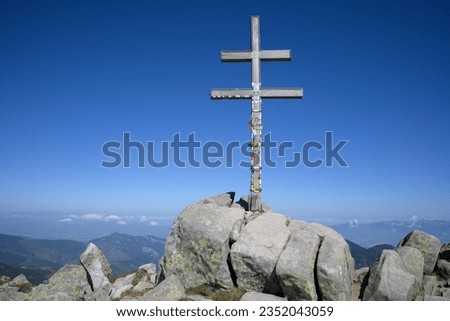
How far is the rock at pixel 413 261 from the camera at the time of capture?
1307 centimetres

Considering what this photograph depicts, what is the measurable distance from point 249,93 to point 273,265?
9918 millimetres

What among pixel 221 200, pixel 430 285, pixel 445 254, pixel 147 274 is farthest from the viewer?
pixel 147 274

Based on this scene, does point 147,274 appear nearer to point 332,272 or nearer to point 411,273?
point 332,272

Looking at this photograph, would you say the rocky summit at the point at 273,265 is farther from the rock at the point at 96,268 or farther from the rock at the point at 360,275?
the rock at the point at 96,268

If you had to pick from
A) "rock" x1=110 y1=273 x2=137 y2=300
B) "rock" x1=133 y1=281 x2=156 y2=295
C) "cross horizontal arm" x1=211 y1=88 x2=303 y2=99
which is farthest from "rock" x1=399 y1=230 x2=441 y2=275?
"rock" x1=110 y1=273 x2=137 y2=300

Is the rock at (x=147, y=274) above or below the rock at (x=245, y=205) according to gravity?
below

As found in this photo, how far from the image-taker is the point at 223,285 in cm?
1295

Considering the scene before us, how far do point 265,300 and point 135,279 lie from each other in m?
9.97

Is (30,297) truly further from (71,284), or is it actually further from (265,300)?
(265,300)

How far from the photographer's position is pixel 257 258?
1261cm

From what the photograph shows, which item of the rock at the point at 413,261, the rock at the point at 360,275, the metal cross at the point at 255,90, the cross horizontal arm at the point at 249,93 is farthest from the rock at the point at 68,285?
the rock at the point at 413,261

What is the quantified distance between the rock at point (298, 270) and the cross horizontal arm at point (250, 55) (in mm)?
10839

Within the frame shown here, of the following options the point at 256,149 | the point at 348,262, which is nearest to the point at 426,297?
the point at 348,262

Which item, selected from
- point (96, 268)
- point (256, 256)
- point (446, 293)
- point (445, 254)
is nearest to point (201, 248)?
point (256, 256)
